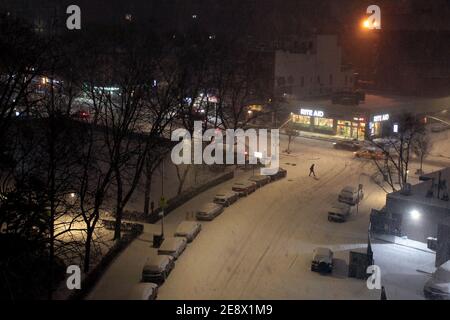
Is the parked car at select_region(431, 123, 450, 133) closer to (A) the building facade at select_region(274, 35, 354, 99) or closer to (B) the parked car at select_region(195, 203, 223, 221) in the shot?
(A) the building facade at select_region(274, 35, 354, 99)

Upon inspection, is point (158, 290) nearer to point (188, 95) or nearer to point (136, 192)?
point (136, 192)

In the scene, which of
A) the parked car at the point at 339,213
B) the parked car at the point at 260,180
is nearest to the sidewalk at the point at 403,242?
the parked car at the point at 339,213

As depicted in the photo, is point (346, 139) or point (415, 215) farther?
point (346, 139)

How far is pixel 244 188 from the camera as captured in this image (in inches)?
766

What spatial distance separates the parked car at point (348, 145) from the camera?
27628mm

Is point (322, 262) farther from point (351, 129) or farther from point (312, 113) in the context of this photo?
→ point (312, 113)

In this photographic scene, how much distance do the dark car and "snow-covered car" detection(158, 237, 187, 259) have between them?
1535 centimetres

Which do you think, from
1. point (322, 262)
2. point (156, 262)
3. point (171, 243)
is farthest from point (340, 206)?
point (156, 262)

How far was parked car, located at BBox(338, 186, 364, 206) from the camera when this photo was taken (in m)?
18.6

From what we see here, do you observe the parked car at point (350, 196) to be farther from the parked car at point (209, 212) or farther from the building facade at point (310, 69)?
the building facade at point (310, 69)

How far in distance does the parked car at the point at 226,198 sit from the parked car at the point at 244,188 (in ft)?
1.21

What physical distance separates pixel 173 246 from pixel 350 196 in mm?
7365

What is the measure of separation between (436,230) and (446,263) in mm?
2509

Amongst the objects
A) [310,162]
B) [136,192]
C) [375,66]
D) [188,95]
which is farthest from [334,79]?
[136,192]
